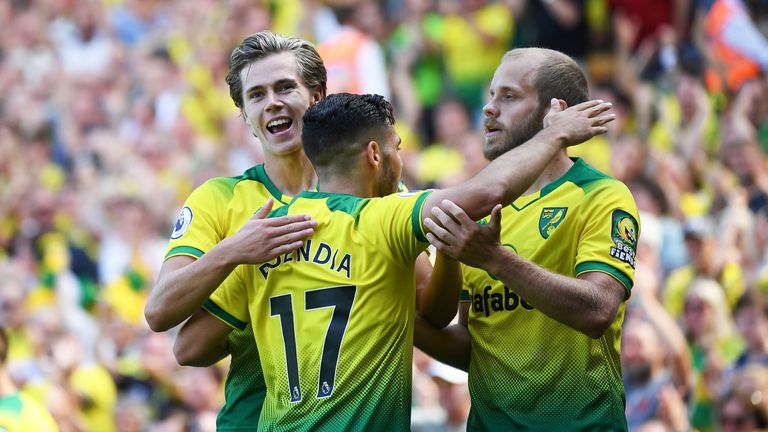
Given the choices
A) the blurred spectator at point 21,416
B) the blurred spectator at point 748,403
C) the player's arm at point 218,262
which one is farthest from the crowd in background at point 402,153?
→ the player's arm at point 218,262

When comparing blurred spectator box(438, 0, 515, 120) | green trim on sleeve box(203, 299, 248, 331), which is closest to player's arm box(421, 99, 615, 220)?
green trim on sleeve box(203, 299, 248, 331)

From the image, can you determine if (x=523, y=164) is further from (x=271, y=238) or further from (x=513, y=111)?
→ (x=271, y=238)

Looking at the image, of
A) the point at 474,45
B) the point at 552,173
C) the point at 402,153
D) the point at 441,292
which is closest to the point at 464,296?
the point at 441,292

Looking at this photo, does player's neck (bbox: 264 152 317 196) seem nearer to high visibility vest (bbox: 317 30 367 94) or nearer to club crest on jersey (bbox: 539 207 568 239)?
club crest on jersey (bbox: 539 207 568 239)

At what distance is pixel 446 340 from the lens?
516 cm

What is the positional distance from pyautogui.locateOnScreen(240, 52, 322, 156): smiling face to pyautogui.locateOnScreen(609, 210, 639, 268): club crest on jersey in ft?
4.57

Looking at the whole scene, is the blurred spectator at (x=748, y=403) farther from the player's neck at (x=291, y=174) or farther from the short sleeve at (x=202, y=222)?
the short sleeve at (x=202, y=222)

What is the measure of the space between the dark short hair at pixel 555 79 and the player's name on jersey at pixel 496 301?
2.52 ft

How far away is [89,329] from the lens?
1222 cm

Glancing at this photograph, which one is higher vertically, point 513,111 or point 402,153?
point 402,153

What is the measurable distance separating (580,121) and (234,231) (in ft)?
4.94

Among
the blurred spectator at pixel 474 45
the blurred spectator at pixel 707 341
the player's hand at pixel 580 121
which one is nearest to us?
the player's hand at pixel 580 121

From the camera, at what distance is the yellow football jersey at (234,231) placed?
200 inches

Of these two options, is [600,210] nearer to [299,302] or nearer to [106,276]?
[299,302]
